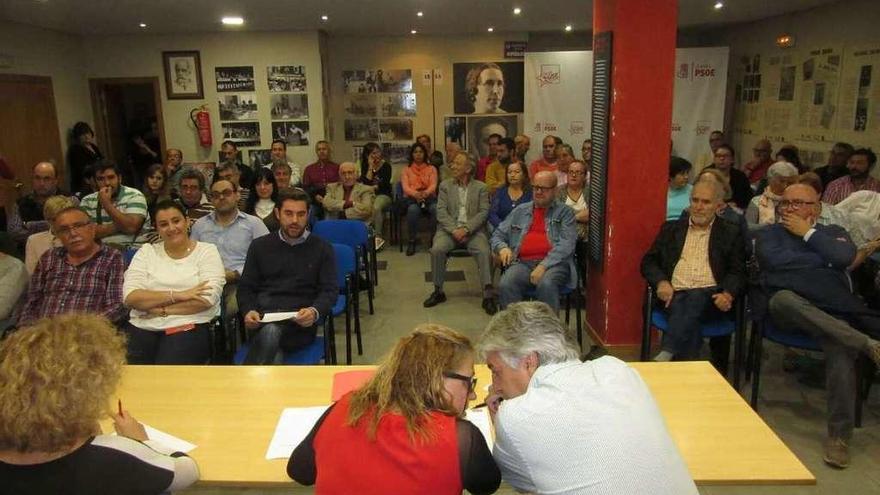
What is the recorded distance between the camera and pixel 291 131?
8.76 m

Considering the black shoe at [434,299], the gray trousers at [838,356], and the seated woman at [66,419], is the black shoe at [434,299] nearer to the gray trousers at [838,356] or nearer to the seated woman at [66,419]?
the gray trousers at [838,356]

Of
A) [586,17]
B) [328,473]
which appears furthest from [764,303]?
[586,17]

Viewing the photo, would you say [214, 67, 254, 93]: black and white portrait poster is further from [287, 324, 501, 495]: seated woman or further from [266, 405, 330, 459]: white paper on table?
[287, 324, 501, 495]: seated woman

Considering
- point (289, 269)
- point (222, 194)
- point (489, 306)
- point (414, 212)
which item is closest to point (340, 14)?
point (414, 212)

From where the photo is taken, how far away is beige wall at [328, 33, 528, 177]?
31.2ft

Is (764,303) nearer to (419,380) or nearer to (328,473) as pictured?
(419,380)

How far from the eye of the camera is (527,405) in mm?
1505

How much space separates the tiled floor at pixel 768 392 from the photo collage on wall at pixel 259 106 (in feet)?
10.7

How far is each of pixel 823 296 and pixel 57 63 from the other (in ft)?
28.4

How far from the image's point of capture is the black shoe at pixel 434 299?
524 centimetres

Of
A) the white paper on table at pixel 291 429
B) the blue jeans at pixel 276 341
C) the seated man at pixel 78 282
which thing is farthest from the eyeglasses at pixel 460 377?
the seated man at pixel 78 282

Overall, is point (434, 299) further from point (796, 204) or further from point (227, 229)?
point (796, 204)

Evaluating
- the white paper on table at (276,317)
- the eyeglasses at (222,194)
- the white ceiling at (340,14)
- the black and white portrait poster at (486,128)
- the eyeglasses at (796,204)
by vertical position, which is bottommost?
the white paper on table at (276,317)

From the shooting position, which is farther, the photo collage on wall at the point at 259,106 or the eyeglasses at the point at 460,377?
the photo collage on wall at the point at 259,106
